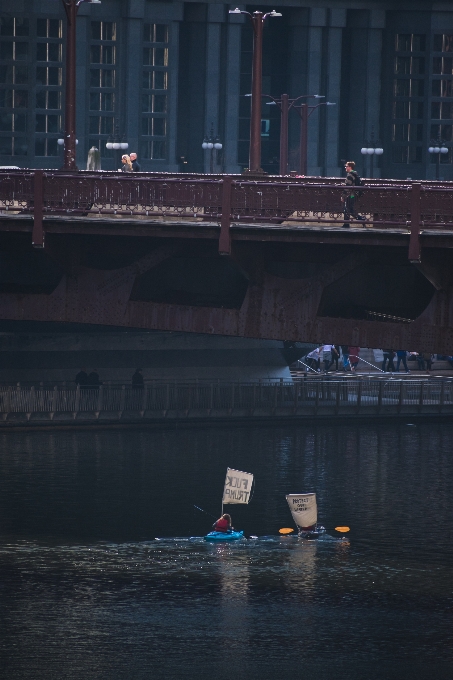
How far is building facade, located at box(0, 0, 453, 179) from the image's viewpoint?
4343 inches

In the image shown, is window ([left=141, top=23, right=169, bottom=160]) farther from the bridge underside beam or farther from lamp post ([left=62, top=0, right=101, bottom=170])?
the bridge underside beam

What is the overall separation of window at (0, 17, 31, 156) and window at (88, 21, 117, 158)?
5.68 m

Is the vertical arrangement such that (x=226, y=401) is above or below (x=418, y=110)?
below

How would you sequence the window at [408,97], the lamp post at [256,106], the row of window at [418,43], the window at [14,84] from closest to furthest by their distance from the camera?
the lamp post at [256,106]
the window at [14,84]
the row of window at [418,43]
the window at [408,97]

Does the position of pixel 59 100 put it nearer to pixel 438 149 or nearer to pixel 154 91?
pixel 154 91

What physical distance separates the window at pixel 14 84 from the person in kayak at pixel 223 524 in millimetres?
77073

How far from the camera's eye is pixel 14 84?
109625 mm

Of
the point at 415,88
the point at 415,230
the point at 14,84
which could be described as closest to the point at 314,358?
the point at 415,230

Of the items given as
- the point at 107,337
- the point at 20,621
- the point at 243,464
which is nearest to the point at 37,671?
the point at 20,621

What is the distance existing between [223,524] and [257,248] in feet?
31.7

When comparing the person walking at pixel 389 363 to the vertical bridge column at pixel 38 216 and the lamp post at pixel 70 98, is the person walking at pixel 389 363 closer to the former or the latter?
the lamp post at pixel 70 98

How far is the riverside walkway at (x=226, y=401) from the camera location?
55.9 meters

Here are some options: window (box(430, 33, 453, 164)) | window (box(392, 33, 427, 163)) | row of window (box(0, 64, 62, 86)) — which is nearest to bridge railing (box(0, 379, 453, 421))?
row of window (box(0, 64, 62, 86))

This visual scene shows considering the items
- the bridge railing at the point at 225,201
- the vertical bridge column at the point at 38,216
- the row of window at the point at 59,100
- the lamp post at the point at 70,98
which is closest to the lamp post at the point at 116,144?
the row of window at the point at 59,100
